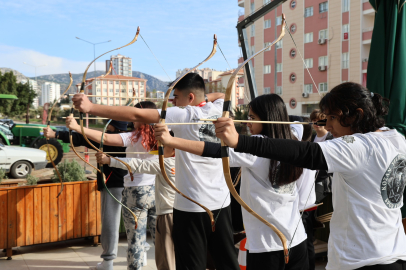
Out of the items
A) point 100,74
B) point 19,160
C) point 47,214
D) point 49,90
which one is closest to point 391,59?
point 47,214

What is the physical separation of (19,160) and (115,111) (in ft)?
27.0

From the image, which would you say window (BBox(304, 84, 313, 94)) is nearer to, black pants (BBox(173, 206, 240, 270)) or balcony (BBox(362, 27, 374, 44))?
balcony (BBox(362, 27, 374, 44))

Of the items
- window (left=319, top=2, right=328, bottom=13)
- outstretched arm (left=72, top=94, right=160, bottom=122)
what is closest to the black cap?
outstretched arm (left=72, top=94, right=160, bottom=122)

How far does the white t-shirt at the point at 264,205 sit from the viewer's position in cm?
148

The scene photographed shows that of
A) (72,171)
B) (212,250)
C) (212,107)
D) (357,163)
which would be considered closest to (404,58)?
(212,107)

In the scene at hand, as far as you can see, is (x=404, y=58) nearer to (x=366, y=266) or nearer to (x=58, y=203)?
(x=366, y=266)

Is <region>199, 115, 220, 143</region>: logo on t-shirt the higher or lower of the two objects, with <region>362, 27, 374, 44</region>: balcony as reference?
lower

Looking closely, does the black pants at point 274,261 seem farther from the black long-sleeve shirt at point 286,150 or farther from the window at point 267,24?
the window at point 267,24

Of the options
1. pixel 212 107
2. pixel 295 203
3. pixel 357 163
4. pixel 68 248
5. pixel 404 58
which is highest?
pixel 404 58

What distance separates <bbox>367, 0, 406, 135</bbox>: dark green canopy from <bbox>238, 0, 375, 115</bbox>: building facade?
16.7 m

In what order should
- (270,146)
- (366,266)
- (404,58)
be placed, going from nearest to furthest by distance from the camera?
(270,146) < (366,266) < (404,58)

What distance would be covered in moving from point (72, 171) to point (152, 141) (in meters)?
1.64

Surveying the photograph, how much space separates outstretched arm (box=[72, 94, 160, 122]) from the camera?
1.48 m

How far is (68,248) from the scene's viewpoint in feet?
12.6
